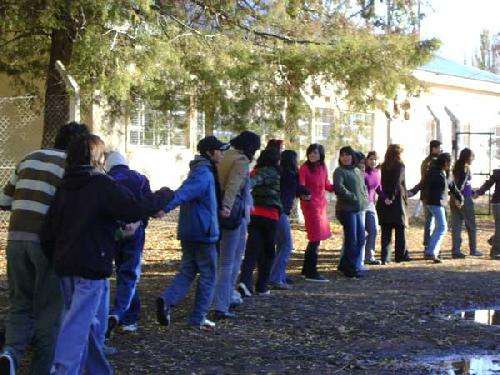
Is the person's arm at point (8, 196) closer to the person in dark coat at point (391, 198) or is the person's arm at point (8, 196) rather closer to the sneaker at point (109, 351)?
the sneaker at point (109, 351)

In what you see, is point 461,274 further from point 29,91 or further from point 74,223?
point 29,91

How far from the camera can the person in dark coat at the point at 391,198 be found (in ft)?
42.4

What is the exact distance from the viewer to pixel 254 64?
15.1 metres

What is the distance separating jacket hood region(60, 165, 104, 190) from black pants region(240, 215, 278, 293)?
4179 mm

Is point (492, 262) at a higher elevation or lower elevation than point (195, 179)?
lower

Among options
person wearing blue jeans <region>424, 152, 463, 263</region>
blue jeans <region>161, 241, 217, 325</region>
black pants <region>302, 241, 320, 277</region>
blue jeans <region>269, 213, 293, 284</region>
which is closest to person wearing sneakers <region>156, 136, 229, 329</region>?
blue jeans <region>161, 241, 217, 325</region>

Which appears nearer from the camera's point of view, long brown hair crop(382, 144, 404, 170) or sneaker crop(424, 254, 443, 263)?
long brown hair crop(382, 144, 404, 170)

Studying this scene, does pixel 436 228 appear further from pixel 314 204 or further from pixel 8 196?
pixel 8 196

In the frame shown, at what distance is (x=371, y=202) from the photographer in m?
12.8

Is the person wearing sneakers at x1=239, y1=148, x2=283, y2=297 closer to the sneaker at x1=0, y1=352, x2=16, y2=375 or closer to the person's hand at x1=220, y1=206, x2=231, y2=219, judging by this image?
the person's hand at x1=220, y1=206, x2=231, y2=219

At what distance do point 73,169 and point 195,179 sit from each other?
224 centimetres

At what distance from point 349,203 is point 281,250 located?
57.2 inches

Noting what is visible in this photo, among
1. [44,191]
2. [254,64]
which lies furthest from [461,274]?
[44,191]

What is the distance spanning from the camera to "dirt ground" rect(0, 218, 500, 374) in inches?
259
